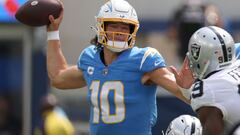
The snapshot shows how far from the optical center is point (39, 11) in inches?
→ 221

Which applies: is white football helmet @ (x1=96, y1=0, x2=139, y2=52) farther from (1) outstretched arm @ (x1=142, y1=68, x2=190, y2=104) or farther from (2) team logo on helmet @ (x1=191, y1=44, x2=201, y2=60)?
(2) team logo on helmet @ (x1=191, y1=44, x2=201, y2=60)

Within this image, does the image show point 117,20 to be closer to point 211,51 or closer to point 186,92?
point 186,92

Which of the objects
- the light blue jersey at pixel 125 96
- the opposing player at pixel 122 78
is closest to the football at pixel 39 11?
the opposing player at pixel 122 78

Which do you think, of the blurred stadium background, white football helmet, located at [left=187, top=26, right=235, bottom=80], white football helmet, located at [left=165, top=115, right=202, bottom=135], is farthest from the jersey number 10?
the blurred stadium background

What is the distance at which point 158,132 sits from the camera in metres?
6.34

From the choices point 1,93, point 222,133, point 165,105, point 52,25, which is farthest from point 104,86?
point 1,93

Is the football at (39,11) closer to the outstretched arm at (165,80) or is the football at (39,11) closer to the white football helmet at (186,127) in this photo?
the outstretched arm at (165,80)

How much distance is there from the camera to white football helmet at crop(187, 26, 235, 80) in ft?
14.9

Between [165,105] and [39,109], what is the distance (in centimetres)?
302

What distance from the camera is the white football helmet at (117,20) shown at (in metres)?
5.23

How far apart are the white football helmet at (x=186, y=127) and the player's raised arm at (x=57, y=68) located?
704mm

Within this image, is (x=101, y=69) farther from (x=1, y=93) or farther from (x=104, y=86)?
(x=1, y=93)

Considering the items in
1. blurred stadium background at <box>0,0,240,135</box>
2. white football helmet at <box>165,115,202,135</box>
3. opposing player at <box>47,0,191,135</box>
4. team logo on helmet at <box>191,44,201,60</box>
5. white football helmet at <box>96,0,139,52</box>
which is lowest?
blurred stadium background at <box>0,0,240,135</box>

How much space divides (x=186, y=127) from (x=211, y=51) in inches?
29.1
